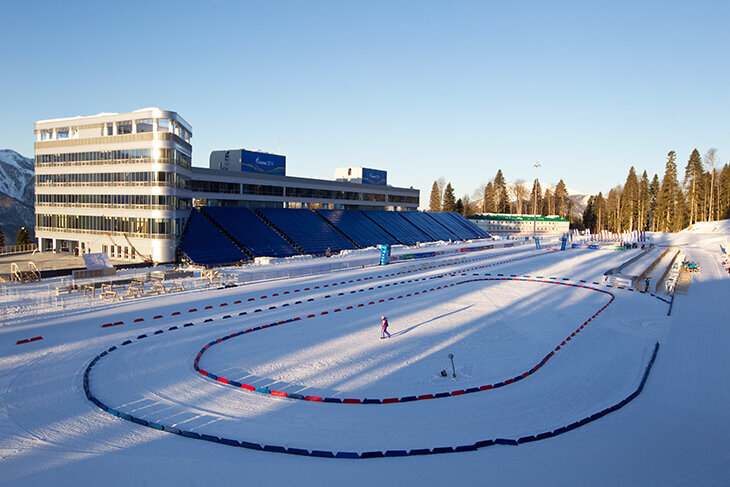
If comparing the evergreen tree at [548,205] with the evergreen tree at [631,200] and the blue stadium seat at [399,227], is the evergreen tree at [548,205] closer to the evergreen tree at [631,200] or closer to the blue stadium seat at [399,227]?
the evergreen tree at [631,200]

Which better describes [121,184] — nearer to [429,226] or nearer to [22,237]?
[22,237]

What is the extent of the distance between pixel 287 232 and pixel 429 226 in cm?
3689

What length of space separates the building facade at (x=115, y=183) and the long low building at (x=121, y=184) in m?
0.10

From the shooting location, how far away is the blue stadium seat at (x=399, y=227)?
243 feet

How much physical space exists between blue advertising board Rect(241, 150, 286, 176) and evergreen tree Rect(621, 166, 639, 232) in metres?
109

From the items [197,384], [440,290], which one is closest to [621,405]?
[197,384]

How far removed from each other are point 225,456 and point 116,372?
811 cm

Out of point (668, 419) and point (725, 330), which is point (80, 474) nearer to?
point (668, 419)

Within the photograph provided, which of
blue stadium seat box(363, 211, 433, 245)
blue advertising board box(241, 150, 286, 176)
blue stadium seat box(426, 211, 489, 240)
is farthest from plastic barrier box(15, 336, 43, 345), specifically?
blue stadium seat box(426, 211, 489, 240)

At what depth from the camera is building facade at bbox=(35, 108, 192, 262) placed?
140 ft

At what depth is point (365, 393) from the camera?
14.9 metres

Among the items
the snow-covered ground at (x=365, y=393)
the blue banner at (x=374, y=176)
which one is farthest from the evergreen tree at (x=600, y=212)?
the snow-covered ground at (x=365, y=393)

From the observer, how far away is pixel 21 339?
20.0m

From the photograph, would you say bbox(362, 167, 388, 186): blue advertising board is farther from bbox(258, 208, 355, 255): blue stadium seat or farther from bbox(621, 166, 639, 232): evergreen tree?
bbox(621, 166, 639, 232): evergreen tree
